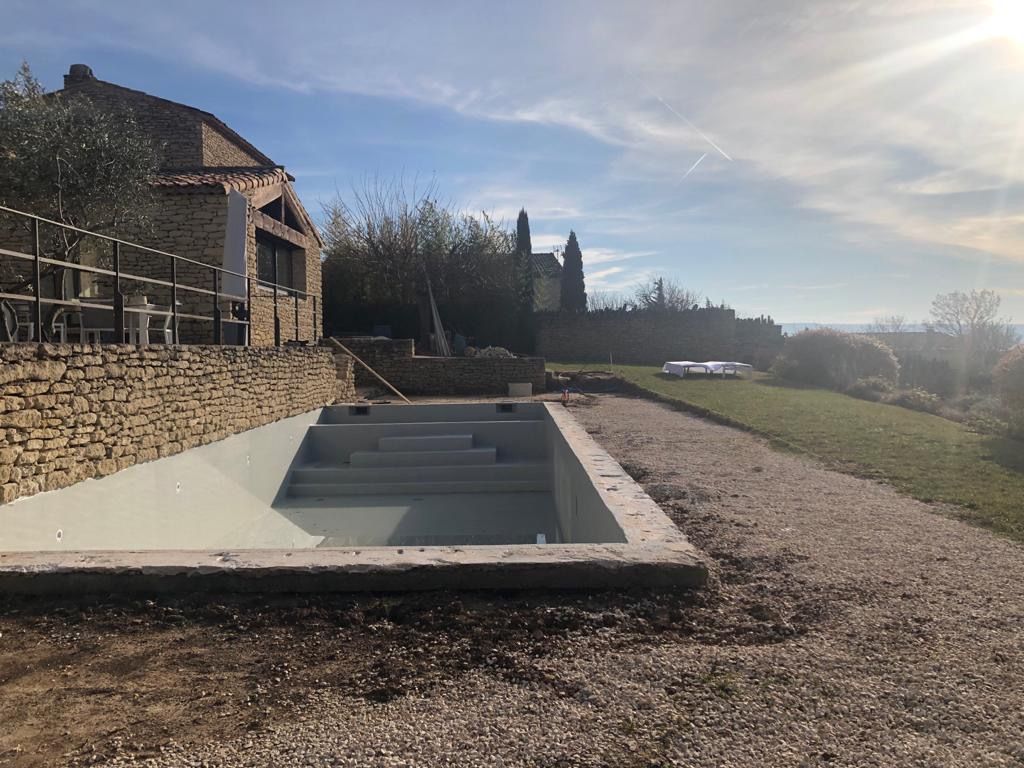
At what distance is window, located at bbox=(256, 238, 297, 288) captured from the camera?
15.0 m

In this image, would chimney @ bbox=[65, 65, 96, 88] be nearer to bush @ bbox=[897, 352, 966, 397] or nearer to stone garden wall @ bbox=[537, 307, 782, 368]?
stone garden wall @ bbox=[537, 307, 782, 368]

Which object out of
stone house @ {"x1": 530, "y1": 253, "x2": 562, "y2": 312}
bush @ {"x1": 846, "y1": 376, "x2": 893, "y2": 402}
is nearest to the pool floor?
bush @ {"x1": 846, "y1": 376, "x2": 893, "y2": 402}

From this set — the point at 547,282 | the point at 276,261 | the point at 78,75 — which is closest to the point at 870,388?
the point at 276,261

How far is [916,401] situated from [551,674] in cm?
1709

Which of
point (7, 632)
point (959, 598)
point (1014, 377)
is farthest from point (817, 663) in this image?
point (1014, 377)

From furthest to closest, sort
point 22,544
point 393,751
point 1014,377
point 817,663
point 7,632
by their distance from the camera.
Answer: point 1014,377, point 22,544, point 7,632, point 817,663, point 393,751

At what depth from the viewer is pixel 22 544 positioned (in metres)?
4.57

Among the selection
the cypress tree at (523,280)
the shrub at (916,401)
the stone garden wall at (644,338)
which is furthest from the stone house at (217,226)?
the shrub at (916,401)

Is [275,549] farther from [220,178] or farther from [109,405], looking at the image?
[220,178]

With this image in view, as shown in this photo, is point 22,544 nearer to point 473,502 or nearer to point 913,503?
point 473,502

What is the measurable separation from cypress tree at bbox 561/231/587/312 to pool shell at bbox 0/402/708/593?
28.5 meters

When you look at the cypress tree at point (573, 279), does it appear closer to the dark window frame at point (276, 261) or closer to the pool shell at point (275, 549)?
the dark window frame at point (276, 261)

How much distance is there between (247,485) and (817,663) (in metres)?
7.44

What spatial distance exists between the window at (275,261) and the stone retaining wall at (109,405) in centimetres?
672
